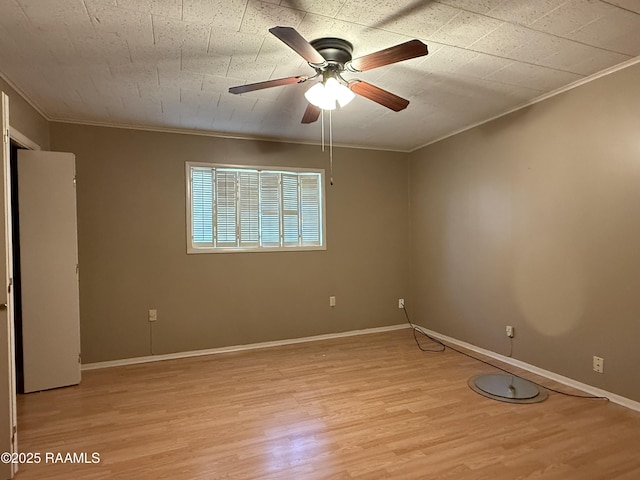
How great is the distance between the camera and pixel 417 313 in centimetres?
488

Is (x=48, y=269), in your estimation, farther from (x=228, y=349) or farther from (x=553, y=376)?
(x=553, y=376)

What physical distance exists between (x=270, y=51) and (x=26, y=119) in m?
2.21

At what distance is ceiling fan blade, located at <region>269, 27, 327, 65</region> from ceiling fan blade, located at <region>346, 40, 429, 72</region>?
9.3 inches

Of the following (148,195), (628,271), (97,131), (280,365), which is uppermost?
(97,131)

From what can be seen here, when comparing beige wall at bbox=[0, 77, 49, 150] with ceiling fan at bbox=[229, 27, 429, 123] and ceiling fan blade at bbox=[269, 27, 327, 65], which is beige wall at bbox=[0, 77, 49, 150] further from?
ceiling fan blade at bbox=[269, 27, 327, 65]

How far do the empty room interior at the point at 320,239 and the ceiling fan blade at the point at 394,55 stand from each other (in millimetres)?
17

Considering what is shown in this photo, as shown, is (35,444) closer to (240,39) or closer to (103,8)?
(103,8)

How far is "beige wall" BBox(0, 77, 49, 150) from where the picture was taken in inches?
105

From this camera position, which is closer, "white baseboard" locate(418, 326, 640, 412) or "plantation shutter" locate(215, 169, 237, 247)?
"white baseboard" locate(418, 326, 640, 412)

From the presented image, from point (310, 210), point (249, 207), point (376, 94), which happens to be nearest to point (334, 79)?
point (376, 94)

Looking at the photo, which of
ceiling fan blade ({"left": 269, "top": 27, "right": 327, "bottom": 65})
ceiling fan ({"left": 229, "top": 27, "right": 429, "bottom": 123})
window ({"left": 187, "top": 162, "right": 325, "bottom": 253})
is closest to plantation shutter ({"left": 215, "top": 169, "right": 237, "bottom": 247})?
window ({"left": 187, "top": 162, "right": 325, "bottom": 253})

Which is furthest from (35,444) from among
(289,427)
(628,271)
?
(628,271)

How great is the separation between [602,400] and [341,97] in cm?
288

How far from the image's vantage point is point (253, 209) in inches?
167
